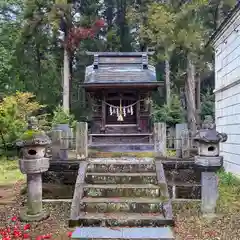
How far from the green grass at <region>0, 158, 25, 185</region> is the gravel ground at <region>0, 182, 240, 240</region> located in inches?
146

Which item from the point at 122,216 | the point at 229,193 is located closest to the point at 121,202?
the point at 122,216

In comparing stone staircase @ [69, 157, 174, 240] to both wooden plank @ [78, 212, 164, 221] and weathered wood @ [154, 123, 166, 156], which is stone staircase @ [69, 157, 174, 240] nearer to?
wooden plank @ [78, 212, 164, 221]

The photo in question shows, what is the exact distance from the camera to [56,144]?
995 centimetres

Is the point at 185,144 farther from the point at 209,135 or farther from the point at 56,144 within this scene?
the point at 56,144

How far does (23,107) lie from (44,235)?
15244 millimetres

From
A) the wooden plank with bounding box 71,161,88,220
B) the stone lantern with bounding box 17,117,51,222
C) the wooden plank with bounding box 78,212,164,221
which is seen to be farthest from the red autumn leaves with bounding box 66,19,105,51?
the wooden plank with bounding box 78,212,164,221

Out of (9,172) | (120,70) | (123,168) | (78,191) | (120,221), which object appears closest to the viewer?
(120,221)

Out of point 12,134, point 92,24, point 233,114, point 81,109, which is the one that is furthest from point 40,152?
point 81,109

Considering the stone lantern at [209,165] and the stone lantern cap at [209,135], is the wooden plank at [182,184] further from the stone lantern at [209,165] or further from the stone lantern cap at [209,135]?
the stone lantern cap at [209,135]

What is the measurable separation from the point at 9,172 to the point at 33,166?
6.92 metres

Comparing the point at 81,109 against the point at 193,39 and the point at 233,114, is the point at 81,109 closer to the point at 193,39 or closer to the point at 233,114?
the point at 193,39

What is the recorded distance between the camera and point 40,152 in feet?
23.9

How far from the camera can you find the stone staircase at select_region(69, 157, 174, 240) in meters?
6.33

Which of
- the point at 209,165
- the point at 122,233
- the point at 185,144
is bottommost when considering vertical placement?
the point at 122,233
